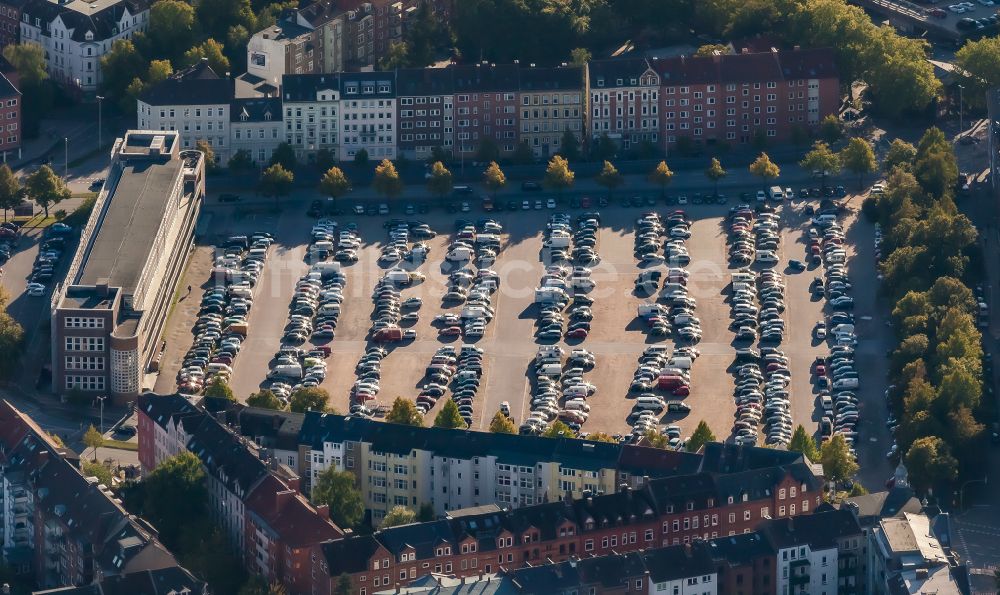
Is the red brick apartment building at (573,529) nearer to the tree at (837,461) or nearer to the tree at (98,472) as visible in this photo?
the tree at (837,461)

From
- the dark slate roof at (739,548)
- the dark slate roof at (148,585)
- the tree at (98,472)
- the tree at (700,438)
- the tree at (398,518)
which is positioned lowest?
the tree at (98,472)

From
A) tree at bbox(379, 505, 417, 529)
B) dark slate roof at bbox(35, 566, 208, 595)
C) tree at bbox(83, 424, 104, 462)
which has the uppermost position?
dark slate roof at bbox(35, 566, 208, 595)

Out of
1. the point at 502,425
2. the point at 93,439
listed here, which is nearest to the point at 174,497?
the point at 93,439

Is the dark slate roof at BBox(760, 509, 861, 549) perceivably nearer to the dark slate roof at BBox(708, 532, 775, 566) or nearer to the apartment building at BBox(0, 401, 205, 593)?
the dark slate roof at BBox(708, 532, 775, 566)

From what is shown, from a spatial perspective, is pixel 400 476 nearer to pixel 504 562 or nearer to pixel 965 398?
pixel 504 562

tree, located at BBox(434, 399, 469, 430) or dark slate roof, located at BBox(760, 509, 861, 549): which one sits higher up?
dark slate roof, located at BBox(760, 509, 861, 549)

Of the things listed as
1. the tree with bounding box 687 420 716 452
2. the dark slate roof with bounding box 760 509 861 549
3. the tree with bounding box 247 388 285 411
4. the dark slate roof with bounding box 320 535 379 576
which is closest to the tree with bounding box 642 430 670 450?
the tree with bounding box 687 420 716 452

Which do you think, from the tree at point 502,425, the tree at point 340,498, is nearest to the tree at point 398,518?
the tree at point 340,498
